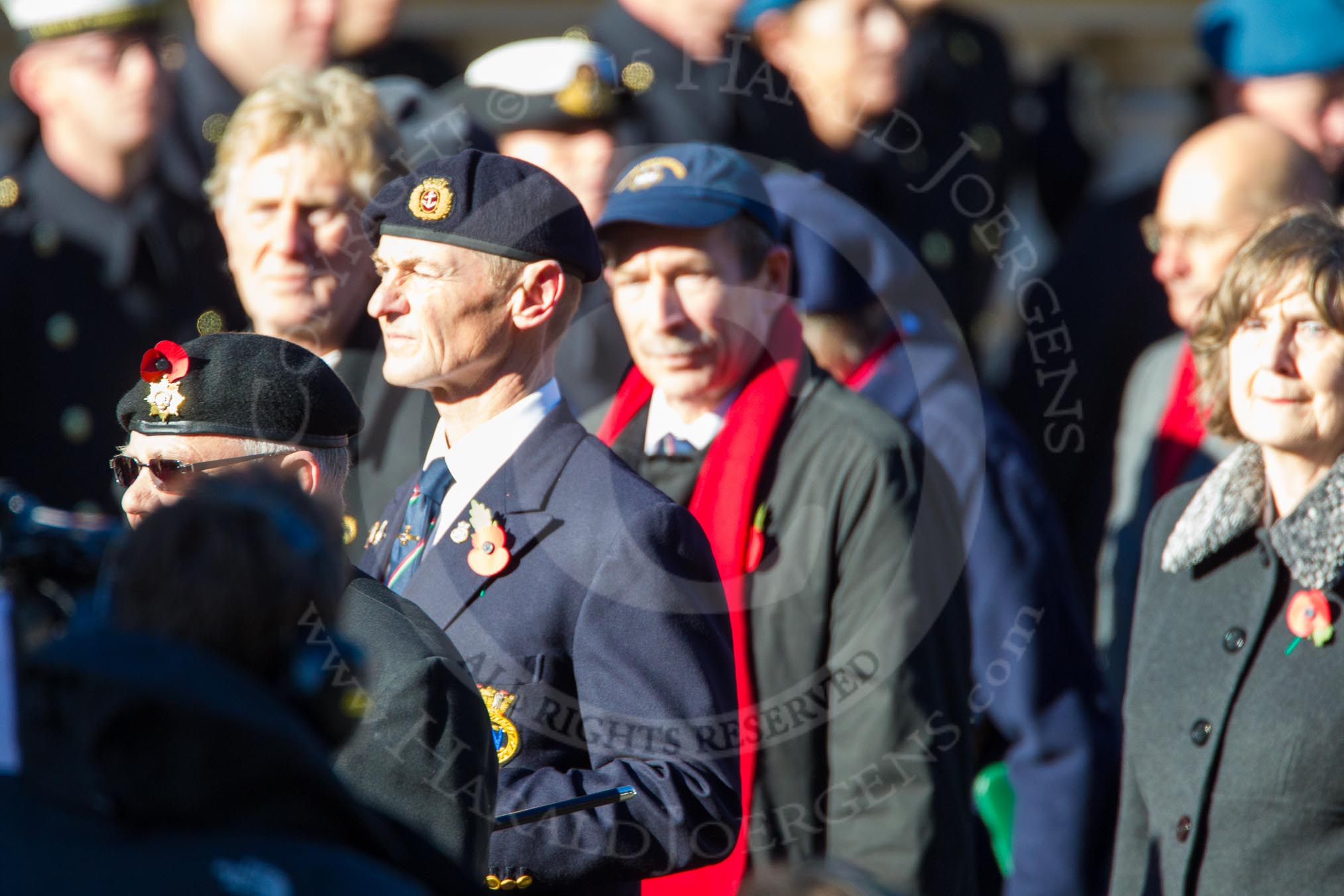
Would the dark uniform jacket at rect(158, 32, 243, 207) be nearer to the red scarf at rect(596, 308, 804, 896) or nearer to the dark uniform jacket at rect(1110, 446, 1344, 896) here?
the red scarf at rect(596, 308, 804, 896)

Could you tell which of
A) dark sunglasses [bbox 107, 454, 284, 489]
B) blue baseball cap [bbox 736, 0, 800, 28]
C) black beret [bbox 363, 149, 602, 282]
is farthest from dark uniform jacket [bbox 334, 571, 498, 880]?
blue baseball cap [bbox 736, 0, 800, 28]

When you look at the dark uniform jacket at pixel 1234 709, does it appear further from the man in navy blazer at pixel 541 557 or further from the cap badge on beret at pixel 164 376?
the cap badge on beret at pixel 164 376

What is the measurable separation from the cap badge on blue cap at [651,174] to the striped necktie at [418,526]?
0.86 metres

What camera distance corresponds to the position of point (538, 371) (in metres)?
3.07

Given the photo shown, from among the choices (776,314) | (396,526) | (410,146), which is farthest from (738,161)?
(396,526)

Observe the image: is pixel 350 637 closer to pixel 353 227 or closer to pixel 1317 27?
pixel 353 227

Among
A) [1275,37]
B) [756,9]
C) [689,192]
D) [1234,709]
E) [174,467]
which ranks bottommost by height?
[1234,709]

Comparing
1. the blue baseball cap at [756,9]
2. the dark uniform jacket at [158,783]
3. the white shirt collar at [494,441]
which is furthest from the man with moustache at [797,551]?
the dark uniform jacket at [158,783]

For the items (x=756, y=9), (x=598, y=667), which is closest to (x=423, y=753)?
(x=598, y=667)

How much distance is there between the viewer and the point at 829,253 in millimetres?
Answer: 4117

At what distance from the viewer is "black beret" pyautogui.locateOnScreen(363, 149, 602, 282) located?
2.98 meters

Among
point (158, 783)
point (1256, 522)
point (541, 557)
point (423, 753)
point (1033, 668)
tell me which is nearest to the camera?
point (158, 783)

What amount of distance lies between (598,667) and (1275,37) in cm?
362

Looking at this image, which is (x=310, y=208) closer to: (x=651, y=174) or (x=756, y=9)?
(x=651, y=174)
